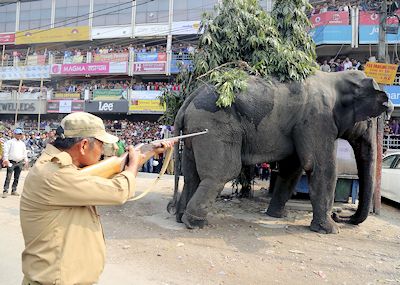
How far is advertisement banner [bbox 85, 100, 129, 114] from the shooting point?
2895cm

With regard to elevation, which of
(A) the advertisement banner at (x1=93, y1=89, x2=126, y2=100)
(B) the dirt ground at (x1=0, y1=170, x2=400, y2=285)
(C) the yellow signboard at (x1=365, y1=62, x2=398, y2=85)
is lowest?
(B) the dirt ground at (x1=0, y1=170, x2=400, y2=285)

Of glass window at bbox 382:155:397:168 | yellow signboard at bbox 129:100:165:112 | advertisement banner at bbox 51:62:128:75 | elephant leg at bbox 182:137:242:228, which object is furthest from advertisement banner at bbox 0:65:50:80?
elephant leg at bbox 182:137:242:228

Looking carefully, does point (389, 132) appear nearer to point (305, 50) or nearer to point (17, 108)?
point (305, 50)

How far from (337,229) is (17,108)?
28.2m

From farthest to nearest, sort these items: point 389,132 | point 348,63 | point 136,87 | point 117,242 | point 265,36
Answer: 1. point 136,87
2. point 348,63
3. point 389,132
4. point 265,36
5. point 117,242

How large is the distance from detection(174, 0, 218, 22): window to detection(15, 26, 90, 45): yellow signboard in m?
7.87

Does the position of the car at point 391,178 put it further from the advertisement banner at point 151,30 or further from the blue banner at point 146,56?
the advertisement banner at point 151,30

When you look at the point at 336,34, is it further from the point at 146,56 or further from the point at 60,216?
the point at 60,216

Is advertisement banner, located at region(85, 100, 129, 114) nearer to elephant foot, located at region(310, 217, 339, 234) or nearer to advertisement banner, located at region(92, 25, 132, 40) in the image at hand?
advertisement banner, located at region(92, 25, 132, 40)

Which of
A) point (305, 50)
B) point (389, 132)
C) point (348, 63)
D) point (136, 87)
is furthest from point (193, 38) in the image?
point (305, 50)

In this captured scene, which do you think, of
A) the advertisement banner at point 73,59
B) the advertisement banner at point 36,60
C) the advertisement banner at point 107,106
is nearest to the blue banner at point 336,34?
the advertisement banner at point 107,106

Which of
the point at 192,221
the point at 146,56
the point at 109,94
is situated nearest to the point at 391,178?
the point at 192,221

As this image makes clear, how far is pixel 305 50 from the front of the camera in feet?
27.0

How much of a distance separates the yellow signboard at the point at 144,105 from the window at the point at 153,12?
705cm
